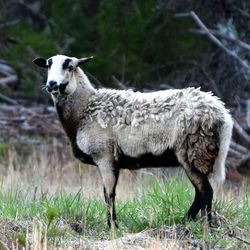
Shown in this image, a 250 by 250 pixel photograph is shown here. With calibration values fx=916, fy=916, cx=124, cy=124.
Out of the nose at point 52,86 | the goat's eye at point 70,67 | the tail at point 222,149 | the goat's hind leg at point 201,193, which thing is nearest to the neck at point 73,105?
the goat's eye at point 70,67

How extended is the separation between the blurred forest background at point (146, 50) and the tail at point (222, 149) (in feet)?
22.0

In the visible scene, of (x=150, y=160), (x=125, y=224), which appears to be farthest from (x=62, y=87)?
(x=125, y=224)

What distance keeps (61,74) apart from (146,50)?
826 centimetres

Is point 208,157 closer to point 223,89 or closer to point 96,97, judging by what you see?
point 96,97

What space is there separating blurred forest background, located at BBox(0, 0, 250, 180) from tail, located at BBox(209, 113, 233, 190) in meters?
6.71

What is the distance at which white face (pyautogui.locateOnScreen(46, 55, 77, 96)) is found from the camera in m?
9.56

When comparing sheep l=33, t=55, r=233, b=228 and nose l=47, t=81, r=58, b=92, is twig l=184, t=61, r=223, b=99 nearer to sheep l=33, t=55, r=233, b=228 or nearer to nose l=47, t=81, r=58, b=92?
sheep l=33, t=55, r=233, b=228

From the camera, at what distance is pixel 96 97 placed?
391 inches

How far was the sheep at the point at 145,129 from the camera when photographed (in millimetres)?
8820

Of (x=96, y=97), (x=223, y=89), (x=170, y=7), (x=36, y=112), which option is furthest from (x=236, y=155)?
(x=96, y=97)

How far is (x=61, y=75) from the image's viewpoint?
969cm

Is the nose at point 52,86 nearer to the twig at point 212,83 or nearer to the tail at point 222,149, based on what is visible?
the tail at point 222,149

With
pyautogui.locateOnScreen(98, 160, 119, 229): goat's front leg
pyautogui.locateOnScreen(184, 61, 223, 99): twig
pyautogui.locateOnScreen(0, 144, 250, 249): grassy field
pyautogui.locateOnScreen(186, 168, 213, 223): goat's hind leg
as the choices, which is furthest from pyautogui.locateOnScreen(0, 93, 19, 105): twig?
pyautogui.locateOnScreen(186, 168, 213, 223): goat's hind leg

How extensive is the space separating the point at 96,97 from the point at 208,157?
5.47 ft
